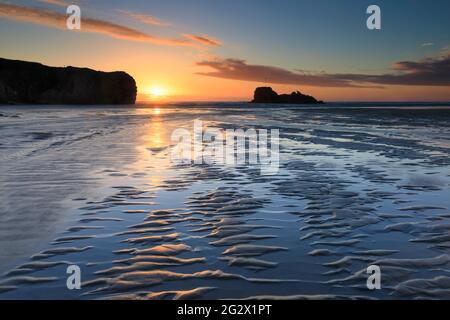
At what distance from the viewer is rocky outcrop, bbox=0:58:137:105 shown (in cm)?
15288

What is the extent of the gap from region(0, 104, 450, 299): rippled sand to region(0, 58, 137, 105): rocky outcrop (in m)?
155

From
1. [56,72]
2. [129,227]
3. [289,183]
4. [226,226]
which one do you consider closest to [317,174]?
[289,183]

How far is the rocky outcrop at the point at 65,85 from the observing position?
15288 cm

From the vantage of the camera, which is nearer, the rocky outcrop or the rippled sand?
the rippled sand

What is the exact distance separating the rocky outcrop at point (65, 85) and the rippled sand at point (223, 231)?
155 metres

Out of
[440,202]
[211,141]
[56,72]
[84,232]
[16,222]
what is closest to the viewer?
[84,232]

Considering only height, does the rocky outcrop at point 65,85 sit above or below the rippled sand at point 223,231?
above

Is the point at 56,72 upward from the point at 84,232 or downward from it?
upward

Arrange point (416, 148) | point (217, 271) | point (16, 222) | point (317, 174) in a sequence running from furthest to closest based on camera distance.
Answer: point (416, 148) < point (317, 174) < point (16, 222) < point (217, 271)

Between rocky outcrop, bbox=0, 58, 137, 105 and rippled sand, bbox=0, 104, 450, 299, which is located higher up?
rocky outcrop, bbox=0, 58, 137, 105

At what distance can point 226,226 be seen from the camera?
637 cm

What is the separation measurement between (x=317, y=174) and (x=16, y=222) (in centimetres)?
730

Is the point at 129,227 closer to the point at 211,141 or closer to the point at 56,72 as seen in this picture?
the point at 211,141
